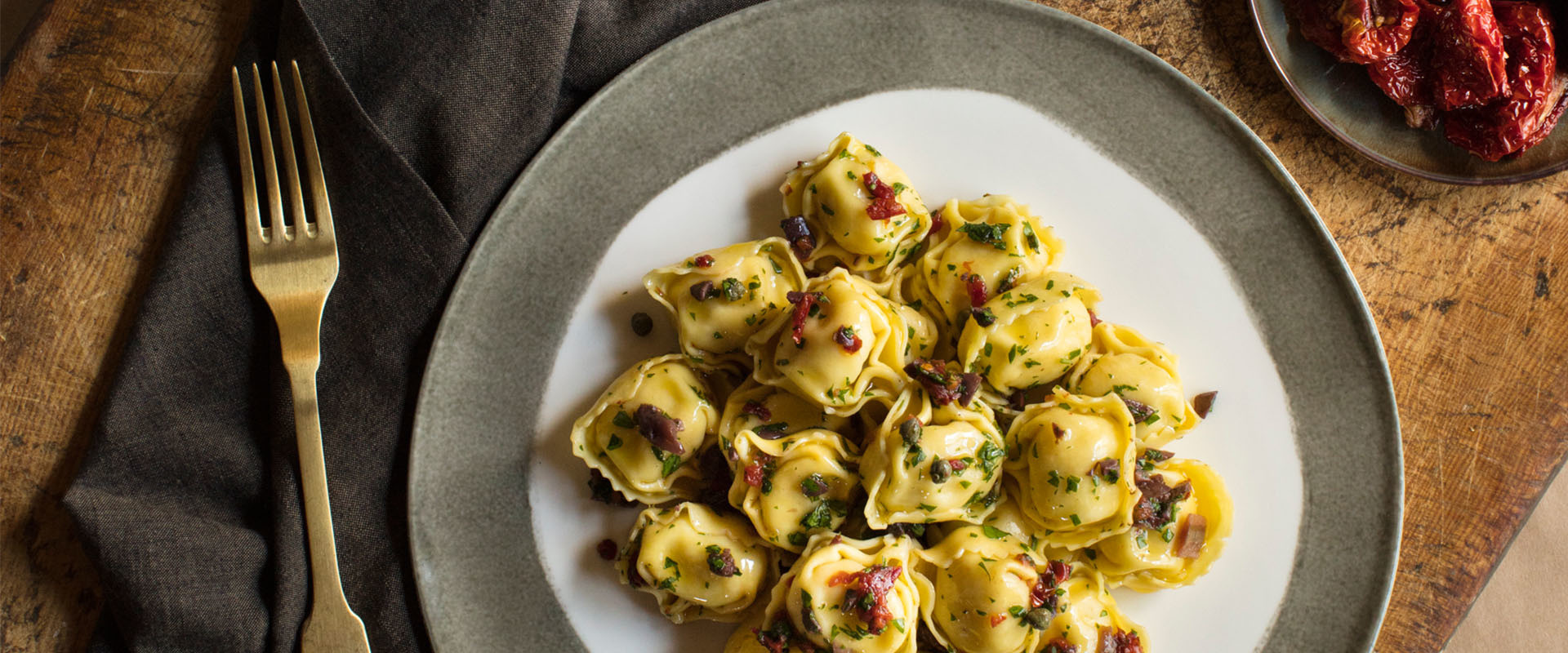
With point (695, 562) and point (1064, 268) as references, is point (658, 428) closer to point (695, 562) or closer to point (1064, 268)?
point (695, 562)

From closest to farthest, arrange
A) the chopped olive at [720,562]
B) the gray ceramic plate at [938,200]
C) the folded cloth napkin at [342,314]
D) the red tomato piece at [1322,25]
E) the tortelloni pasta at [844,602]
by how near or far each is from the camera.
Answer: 1. the tortelloni pasta at [844,602]
2. the chopped olive at [720,562]
3. the folded cloth napkin at [342,314]
4. the gray ceramic plate at [938,200]
5. the red tomato piece at [1322,25]

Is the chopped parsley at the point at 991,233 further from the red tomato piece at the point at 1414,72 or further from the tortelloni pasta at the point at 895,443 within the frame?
the red tomato piece at the point at 1414,72

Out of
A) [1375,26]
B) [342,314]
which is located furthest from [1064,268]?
[342,314]

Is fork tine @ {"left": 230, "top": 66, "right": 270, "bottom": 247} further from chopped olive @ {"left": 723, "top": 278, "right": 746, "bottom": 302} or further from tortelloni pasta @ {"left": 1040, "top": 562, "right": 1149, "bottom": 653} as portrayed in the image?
tortelloni pasta @ {"left": 1040, "top": 562, "right": 1149, "bottom": 653}

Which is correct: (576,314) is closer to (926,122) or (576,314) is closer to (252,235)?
(252,235)

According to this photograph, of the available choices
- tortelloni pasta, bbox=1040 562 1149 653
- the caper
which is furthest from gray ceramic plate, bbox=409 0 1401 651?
the caper

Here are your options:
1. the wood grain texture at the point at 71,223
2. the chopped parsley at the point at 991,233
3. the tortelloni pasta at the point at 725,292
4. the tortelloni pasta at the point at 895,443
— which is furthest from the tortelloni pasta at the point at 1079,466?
the wood grain texture at the point at 71,223

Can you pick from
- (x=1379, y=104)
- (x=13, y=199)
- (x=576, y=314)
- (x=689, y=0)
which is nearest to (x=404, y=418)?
(x=576, y=314)
